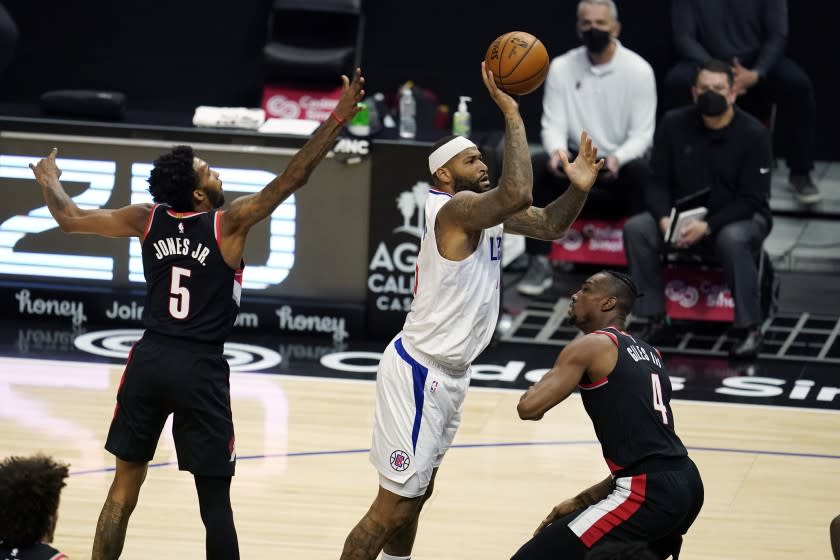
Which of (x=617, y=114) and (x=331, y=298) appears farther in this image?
(x=617, y=114)

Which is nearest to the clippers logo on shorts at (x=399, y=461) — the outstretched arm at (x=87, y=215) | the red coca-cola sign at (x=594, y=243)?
the outstretched arm at (x=87, y=215)

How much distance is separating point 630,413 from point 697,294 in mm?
5028

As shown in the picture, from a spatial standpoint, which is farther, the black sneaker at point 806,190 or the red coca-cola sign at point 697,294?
the black sneaker at point 806,190

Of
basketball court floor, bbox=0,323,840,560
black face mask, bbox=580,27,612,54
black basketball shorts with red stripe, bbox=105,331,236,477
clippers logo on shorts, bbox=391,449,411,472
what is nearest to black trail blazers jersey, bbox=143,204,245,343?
black basketball shorts with red stripe, bbox=105,331,236,477

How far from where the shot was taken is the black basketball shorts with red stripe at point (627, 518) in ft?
16.7

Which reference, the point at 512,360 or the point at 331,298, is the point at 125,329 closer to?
the point at 331,298

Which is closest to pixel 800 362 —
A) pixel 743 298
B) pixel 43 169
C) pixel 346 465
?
pixel 743 298

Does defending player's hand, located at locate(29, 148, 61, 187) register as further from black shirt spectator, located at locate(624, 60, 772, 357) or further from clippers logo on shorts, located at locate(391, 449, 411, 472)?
black shirt spectator, located at locate(624, 60, 772, 357)

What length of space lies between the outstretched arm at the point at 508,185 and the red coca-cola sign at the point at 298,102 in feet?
23.9

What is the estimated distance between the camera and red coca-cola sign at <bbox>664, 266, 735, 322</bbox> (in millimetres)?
9969

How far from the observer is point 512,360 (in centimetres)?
952

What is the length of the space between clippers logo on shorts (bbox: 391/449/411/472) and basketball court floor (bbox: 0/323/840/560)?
0.98m

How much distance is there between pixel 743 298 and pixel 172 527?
4.41m

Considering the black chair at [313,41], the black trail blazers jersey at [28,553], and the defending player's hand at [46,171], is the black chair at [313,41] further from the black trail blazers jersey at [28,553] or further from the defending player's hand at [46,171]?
the black trail blazers jersey at [28,553]
